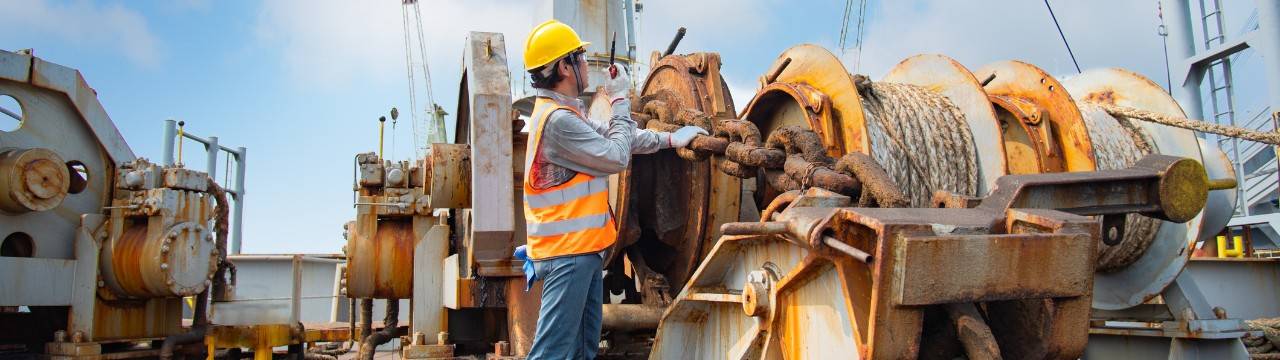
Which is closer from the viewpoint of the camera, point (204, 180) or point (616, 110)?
point (616, 110)

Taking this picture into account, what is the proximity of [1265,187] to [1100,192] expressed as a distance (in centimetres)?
1807

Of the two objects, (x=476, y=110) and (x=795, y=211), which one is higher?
(x=476, y=110)

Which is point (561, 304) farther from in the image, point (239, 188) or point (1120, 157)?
point (239, 188)

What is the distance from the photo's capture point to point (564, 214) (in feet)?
11.4

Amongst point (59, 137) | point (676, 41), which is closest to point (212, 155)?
point (59, 137)

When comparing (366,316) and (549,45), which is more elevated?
(549,45)

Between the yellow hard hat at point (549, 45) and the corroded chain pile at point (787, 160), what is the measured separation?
101 centimetres

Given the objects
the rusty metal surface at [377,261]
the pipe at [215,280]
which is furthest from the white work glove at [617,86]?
the pipe at [215,280]

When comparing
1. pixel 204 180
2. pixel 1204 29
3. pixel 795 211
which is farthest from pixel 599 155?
pixel 1204 29

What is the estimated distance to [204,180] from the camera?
792cm

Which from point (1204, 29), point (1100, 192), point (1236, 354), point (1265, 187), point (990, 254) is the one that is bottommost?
point (1236, 354)

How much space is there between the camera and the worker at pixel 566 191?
3.42 metres

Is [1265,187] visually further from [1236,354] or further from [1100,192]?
[1100,192]

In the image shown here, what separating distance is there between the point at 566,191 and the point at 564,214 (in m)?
0.09
